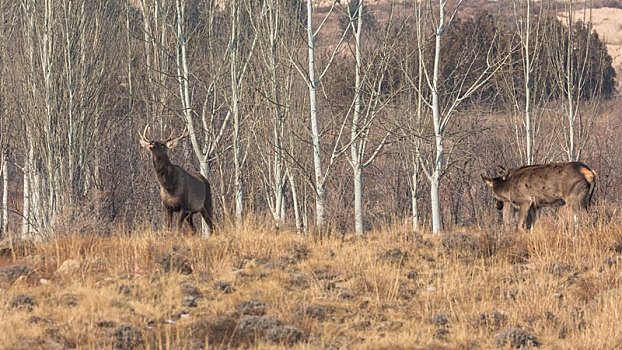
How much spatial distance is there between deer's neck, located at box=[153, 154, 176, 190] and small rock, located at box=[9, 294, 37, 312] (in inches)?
185

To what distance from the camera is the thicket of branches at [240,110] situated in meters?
14.8

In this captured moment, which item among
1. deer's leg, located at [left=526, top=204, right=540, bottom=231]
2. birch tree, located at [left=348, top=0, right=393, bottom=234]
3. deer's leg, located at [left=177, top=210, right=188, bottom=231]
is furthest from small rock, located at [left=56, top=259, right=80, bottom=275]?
deer's leg, located at [left=526, top=204, right=540, bottom=231]

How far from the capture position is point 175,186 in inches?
495

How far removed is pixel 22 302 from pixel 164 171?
4931mm

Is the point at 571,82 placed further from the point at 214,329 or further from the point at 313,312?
the point at 214,329

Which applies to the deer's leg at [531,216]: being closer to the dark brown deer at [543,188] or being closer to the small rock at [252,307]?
the dark brown deer at [543,188]

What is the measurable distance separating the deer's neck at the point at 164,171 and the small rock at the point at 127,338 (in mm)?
5714

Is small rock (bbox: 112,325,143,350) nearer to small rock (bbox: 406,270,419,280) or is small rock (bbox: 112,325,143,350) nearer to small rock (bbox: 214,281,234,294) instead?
small rock (bbox: 214,281,234,294)

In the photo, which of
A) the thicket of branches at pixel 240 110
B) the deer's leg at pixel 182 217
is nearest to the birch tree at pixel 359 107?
the thicket of branches at pixel 240 110

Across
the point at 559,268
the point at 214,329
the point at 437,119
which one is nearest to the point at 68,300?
the point at 214,329

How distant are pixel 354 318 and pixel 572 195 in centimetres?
609

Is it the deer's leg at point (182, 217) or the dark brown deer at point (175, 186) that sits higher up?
the dark brown deer at point (175, 186)

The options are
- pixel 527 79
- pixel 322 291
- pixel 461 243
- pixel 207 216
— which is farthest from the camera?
pixel 527 79

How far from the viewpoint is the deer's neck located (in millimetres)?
12234
